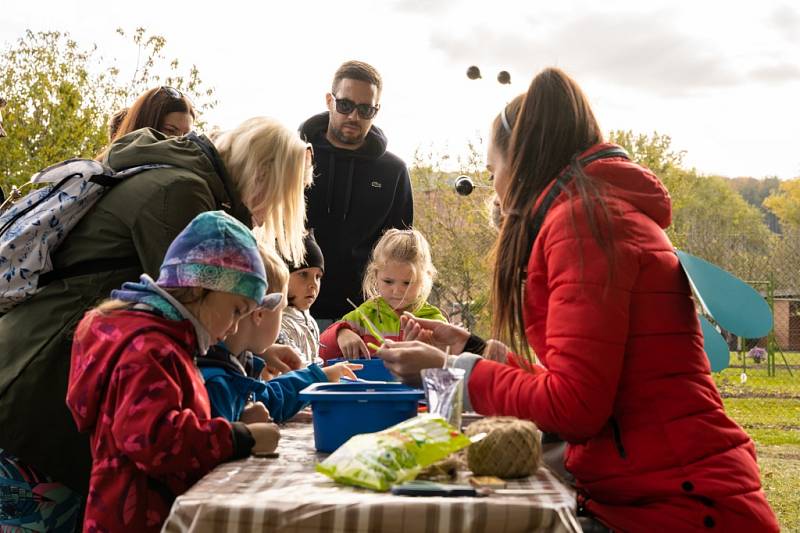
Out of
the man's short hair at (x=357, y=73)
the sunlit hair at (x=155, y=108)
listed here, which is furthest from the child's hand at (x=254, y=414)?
the man's short hair at (x=357, y=73)

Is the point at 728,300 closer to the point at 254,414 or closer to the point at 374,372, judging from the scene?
the point at 254,414

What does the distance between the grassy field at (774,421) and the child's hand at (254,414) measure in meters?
5.00

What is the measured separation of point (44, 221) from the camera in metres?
2.45

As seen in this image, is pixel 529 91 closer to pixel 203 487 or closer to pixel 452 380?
pixel 452 380

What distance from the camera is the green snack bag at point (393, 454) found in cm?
158

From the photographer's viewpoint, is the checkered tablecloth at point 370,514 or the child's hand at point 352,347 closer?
the checkered tablecloth at point 370,514

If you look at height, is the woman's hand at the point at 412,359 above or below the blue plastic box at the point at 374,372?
above

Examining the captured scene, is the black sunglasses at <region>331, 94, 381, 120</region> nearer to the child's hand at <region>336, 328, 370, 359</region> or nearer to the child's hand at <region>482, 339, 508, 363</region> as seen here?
the child's hand at <region>336, 328, 370, 359</region>

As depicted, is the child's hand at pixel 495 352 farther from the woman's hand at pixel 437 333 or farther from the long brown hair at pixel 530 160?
the long brown hair at pixel 530 160

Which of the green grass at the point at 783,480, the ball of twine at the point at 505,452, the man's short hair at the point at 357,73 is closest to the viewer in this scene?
the ball of twine at the point at 505,452

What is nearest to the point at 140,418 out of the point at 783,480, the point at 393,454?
the point at 393,454

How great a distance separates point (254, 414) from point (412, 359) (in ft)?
1.51

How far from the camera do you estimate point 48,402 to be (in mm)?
2381

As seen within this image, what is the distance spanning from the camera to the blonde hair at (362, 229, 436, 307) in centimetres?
448
